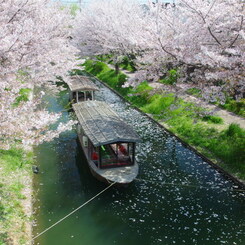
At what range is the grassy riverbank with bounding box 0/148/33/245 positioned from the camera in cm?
1014

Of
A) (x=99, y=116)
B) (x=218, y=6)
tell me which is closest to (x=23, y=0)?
(x=99, y=116)

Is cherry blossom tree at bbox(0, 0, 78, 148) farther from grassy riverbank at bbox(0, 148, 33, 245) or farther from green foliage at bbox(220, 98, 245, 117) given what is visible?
green foliage at bbox(220, 98, 245, 117)

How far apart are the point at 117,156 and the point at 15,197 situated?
569 cm

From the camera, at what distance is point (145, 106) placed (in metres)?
26.6

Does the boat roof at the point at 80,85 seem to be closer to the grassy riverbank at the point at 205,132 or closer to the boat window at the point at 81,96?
the boat window at the point at 81,96

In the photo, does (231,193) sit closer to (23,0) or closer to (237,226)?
(237,226)

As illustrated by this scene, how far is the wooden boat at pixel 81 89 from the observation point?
26.2m

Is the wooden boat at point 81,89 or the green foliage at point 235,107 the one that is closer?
the green foliage at point 235,107

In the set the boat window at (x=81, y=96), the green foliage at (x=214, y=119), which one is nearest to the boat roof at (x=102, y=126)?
the boat window at (x=81, y=96)

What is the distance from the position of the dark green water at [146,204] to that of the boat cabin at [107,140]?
4.34ft

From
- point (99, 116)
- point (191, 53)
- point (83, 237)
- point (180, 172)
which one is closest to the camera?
point (83, 237)

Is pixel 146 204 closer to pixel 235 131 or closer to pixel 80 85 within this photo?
pixel 235 131

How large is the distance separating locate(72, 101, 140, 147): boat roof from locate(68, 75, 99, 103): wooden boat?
23.1 feet

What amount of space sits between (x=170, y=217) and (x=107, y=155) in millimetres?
5181
